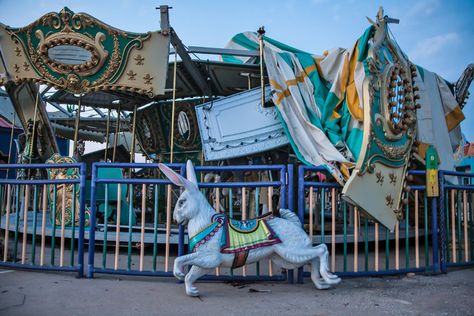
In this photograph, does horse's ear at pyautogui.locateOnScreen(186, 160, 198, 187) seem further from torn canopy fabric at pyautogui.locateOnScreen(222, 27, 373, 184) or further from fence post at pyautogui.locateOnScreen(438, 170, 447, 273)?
fence post at pyautogui.locateOnScreen(438, 170, 447, 273)

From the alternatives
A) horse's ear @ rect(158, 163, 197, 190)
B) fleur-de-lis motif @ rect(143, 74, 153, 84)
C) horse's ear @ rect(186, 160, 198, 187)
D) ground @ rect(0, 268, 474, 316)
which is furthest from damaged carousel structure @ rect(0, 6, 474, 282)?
horse's ear @ rect(158, 163, 197, 190)

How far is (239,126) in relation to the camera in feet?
21.1

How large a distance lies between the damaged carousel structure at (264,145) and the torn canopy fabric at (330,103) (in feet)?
0.06

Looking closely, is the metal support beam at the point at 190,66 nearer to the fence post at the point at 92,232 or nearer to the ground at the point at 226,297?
the fence post at the point at 92,232

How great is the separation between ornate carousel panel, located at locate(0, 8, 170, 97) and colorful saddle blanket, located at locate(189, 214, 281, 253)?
2528mm

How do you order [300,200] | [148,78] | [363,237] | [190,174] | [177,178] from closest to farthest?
[177,178] < [190,174] < [300,200] < [148,78] < [363,237]

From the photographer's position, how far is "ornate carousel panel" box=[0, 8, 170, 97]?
511 cm

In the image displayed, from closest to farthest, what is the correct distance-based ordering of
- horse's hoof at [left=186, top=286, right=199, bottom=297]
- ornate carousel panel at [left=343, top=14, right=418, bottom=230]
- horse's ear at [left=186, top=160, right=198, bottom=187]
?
horse's hoof at [left=186, top=286, right=199, bottom=297], horse's ear at [left=186, top=160, right=198, bottom=187], ornate carousel panel at [left=343, top=14, right=418, bottom=230]

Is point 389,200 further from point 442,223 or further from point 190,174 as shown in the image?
point 190,174

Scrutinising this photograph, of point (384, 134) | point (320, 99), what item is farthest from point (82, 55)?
point (384, 134)

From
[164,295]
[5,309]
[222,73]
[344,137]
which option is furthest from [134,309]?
[222,73]

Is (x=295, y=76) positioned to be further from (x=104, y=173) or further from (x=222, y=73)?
(x=104, y=173)

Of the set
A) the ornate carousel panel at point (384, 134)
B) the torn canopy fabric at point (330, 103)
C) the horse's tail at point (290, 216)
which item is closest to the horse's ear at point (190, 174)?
the horse's tail at point (290, 216)

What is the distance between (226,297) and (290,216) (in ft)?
3.05
